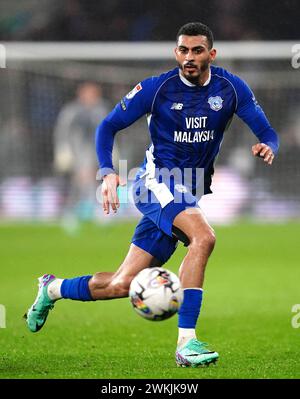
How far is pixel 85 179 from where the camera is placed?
1928cm

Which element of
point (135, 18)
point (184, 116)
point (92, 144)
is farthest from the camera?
point (135, 18)

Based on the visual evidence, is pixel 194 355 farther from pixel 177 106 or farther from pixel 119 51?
pixel 119 51

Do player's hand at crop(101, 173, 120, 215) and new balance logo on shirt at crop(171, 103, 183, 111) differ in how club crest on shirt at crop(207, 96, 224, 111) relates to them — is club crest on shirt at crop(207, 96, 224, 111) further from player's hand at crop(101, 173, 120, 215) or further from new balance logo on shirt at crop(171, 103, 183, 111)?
player's hand at crop(101, 173, 120, 215)

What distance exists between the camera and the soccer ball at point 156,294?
6477mm

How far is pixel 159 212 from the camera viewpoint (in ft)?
23.4

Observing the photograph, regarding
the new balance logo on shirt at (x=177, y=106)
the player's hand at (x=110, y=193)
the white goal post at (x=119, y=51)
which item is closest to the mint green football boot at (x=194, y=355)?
the player's hand at (x=110, y=193)

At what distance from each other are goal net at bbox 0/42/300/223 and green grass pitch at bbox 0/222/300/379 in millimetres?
2050

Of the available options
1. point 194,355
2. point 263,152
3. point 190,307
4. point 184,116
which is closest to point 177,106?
point 184,116

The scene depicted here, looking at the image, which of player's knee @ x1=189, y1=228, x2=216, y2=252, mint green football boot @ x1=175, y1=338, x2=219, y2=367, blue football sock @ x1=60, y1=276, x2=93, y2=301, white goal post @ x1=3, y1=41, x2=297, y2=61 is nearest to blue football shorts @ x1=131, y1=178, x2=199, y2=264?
player's knee @ x1=189, y1=228, x2=216, y2=252

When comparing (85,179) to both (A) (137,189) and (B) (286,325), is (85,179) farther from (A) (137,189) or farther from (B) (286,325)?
(A) (137,189)

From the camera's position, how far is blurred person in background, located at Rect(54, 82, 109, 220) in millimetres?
18438

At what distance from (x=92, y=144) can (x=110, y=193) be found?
12165 mm

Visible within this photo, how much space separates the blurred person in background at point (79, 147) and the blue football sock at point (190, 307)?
11559mm
